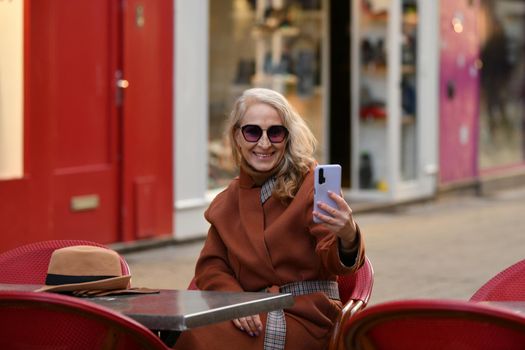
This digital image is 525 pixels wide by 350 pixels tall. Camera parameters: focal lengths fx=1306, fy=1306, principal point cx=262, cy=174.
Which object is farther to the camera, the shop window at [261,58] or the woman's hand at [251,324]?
the shop window at [261,58]

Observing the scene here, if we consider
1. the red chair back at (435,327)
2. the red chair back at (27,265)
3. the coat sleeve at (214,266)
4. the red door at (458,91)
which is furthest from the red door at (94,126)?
the red chair back at (435,327)

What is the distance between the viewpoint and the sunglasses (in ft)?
15.1

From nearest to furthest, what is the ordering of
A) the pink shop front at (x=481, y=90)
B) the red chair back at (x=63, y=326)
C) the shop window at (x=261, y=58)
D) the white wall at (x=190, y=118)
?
the red chair back at (x=63, y=326) → the white wall at (x=190, y=118) → the shop window at (x=261, y=58) → the pink shop front at (x=481, y=90)

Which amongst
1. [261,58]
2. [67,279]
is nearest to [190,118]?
[261,58]

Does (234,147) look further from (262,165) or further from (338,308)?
(338,308)

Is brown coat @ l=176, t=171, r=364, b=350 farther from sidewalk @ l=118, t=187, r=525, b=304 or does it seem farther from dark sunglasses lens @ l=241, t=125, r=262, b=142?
sidewalk @ l=118, t=187, r=525, b=304

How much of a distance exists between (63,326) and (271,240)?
3.82 ft

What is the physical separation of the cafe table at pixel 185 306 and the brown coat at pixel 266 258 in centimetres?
30

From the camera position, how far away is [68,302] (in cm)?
341

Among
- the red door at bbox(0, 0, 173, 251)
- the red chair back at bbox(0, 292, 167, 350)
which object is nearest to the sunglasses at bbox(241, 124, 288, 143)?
the red chair back at bbox(0, 292, 167, 350)

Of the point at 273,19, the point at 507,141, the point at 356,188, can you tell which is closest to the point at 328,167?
the point at 273,19

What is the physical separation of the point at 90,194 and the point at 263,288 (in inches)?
228

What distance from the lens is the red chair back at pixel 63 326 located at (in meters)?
3.41

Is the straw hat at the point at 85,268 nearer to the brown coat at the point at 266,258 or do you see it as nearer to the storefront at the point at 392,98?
the brown coat at the point at 266,258
